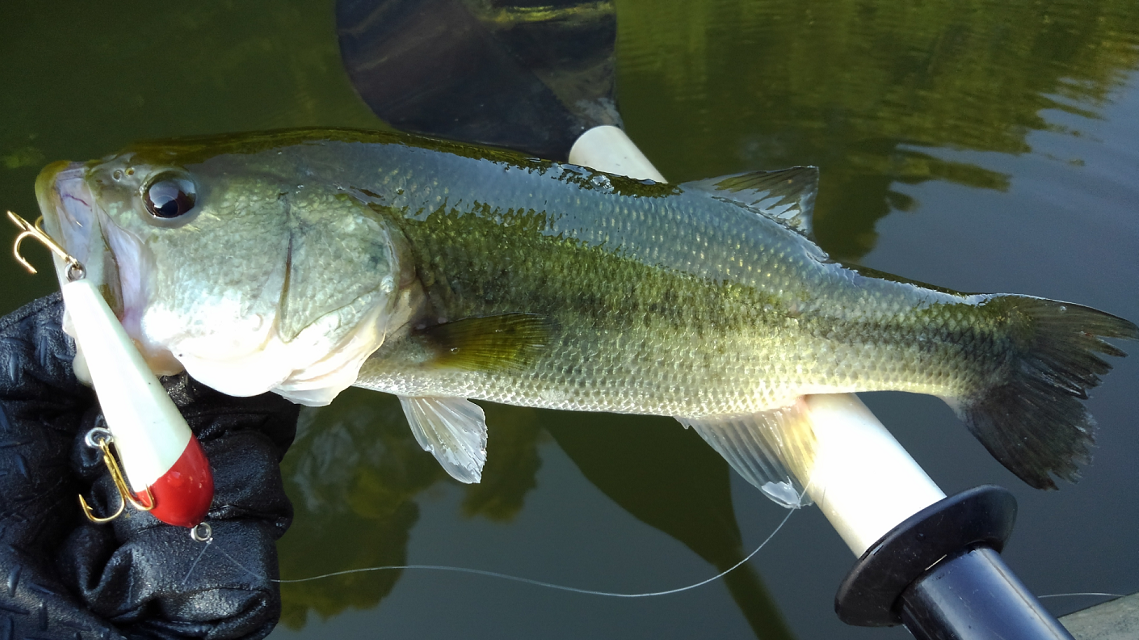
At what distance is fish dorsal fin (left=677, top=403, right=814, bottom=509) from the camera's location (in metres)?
1.51

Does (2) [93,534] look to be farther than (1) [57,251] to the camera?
Yes

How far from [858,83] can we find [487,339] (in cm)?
321

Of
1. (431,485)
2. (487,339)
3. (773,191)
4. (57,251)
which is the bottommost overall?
(431,485)

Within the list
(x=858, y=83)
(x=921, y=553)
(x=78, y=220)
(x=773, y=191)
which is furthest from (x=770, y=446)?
(x=858, y=83)

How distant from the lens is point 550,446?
2.29 meters

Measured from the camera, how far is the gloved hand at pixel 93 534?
1.27 m

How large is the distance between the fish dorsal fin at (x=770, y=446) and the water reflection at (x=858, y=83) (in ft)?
4.47

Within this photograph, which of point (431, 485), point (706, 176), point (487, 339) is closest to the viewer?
point (487, 339)

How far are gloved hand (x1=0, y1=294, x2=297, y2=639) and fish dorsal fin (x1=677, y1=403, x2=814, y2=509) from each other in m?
1.02

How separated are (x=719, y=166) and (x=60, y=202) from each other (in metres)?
2.66

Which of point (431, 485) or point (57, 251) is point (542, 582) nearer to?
point (431, 485)

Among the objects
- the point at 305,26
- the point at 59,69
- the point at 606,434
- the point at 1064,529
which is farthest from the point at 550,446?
the point at 59,69

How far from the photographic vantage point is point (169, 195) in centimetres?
→ 119

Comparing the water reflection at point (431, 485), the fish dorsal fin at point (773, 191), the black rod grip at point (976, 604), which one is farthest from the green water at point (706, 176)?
the fish dorsal fin at point (773, 191)
